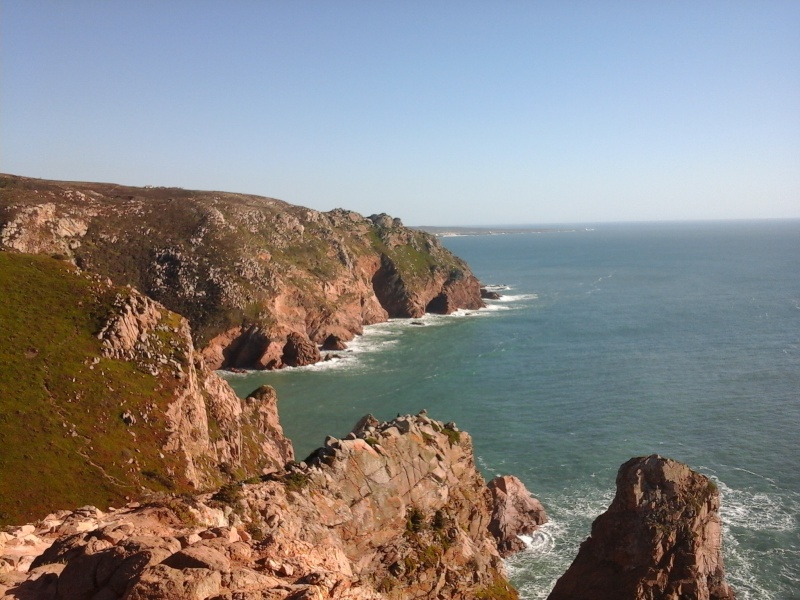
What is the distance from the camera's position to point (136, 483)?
136ft

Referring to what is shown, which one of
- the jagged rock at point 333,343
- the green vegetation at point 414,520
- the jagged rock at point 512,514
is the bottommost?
the jagged rock at point 512,514

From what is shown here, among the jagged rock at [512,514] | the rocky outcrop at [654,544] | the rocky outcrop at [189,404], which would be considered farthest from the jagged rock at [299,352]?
the rocky outcrop at [654,544]

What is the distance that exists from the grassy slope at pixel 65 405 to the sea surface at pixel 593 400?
2423cm

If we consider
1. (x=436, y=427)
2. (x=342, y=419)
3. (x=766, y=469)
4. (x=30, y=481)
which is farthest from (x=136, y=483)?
(x=766, y=469)

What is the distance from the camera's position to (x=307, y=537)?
77.7 ft

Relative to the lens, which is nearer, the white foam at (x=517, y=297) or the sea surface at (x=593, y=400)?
the sea surface at (x=593, y=400)

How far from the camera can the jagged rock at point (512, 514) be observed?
1996 inches

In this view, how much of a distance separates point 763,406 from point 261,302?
79.3 metres

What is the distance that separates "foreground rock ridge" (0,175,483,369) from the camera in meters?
104

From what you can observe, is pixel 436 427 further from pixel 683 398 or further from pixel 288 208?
pixel 288 208

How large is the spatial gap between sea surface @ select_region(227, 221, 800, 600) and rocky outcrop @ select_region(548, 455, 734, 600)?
9.30 meters

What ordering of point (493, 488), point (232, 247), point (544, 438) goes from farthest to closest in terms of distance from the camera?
point (232, 247) → point (544, 438) → point (493, 488)

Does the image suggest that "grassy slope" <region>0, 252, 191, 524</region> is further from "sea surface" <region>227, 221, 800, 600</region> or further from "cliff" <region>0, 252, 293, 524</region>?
"sea surface" <region>227, 221, 800, 600</region>

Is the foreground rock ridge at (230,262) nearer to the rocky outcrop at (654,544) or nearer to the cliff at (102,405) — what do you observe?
the cliff at (102,405)
